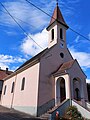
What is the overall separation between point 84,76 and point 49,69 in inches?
183

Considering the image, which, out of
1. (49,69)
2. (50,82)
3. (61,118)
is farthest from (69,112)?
(49,69)

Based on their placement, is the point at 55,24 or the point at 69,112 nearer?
the point at 69,112

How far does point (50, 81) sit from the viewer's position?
15688 millimetres

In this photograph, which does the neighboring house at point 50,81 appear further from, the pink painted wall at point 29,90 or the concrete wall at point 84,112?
the concrete wall at point 84,112

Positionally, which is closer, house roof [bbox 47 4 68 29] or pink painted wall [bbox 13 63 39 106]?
pink painted wall [bbox 13 63 39 106]

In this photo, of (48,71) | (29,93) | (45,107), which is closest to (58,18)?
(48,71)

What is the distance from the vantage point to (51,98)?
15070mm

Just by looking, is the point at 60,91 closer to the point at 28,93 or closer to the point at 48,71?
the point at 48,71

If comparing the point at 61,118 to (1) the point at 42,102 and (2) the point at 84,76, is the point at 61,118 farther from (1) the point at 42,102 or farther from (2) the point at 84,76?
(2) the point at 84,76

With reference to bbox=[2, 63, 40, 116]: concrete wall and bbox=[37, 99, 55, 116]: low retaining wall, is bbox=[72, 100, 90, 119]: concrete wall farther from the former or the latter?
bbox=[2, 63, 40, 116]: concrete wall

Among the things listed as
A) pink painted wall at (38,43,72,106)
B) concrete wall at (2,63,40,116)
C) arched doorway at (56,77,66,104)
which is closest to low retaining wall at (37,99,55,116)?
pink painted wall at (38,43,72,106)

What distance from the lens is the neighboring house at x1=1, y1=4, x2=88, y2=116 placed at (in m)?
14.3

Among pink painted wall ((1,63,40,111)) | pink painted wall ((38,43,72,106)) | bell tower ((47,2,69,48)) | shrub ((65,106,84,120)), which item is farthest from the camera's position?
bell tower ((47,2,69,48))

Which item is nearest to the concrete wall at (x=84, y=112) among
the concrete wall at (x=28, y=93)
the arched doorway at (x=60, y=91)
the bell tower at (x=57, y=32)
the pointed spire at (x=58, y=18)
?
the arched doorway at (x=60, y=91)
